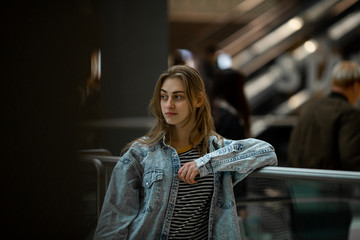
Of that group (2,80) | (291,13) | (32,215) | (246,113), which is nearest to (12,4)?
(2,80)

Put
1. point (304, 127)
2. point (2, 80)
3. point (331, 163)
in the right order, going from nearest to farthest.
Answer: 1. point (2, 80)
2. point (331, 163)
3. point (304, 127)

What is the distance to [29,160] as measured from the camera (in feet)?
5.79

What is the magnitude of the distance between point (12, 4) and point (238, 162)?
991mm

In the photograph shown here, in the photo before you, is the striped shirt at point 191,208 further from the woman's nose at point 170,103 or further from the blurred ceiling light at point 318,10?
the blurred ceiling light at point 318,10

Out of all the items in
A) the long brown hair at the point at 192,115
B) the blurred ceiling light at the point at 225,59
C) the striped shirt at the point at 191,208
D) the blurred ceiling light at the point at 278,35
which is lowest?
the striped shirt at the point at 191,208

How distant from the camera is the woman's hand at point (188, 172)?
1.83 metres

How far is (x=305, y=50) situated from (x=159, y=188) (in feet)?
26.7

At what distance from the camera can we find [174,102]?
1.88 metres

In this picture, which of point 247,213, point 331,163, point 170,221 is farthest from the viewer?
point 331,163

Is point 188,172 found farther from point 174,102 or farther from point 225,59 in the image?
point 225,59

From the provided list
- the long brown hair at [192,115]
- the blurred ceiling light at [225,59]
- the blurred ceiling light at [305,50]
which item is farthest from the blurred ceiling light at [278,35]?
the long brown hair at [192,115]

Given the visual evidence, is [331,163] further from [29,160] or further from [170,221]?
[29,160]

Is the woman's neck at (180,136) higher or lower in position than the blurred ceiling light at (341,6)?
lower

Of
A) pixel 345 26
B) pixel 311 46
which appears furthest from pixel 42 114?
pixel 345 26
